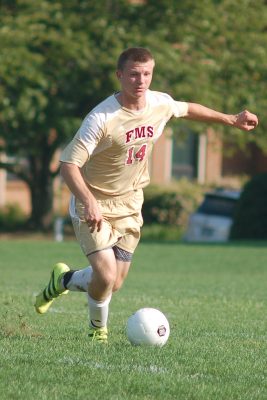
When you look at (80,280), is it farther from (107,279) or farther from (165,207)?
(165,207)

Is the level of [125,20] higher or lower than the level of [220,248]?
higher

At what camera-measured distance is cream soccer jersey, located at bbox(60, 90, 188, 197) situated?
26.0 ft

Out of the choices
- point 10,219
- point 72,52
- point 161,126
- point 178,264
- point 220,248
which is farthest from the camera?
point 10,219

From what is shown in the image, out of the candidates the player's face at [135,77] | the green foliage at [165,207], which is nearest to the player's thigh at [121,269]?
the player's face at [135,77]

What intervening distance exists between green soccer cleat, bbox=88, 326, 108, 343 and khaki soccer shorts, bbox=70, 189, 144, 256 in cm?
60

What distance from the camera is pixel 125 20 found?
26.8 metres

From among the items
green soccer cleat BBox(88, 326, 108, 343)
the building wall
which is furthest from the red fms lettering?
the building wall

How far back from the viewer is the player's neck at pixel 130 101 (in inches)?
320

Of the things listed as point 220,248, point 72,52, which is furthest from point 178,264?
point 72,52

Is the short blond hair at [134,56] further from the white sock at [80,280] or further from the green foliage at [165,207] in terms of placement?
the green foliage at [165,207]

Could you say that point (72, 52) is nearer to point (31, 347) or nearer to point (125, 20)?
point (125, 20)

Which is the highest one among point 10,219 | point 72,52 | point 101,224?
point 72,52

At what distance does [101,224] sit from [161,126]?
1062mm

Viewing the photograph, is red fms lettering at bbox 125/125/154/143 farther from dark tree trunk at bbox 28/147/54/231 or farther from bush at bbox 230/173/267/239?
dark tree trunk at bbox 28/147/54/231
